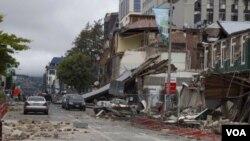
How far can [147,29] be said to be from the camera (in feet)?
255

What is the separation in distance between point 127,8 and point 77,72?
1609 cm

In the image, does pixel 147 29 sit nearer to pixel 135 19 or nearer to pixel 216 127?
pixel 135 19

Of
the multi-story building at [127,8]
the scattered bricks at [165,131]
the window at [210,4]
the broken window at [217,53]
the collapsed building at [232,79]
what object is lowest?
the scattered bricks at [165,131]

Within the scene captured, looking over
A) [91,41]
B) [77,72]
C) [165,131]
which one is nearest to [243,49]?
[165,131]

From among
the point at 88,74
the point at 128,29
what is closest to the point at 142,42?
the point at 128,29

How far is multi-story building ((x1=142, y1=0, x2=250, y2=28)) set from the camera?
89312 mm

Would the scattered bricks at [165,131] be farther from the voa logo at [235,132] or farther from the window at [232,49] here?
the voa logo at [235,132]

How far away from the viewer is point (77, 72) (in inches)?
4222

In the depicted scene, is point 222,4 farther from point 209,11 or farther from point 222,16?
point 209,11

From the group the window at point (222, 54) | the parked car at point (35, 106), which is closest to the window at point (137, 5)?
the window at point (222, 54)

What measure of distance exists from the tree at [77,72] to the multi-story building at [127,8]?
10.5 metres

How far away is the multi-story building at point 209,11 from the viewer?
89.3 m

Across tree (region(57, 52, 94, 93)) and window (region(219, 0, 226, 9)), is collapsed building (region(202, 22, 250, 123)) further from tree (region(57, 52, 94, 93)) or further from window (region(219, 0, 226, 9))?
tree (region(57, 52, 94, 93))

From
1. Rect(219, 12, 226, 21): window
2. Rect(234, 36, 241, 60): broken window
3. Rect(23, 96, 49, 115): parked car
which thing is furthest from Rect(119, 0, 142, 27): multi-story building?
Rect(234, 36, 241, 60): broken window
